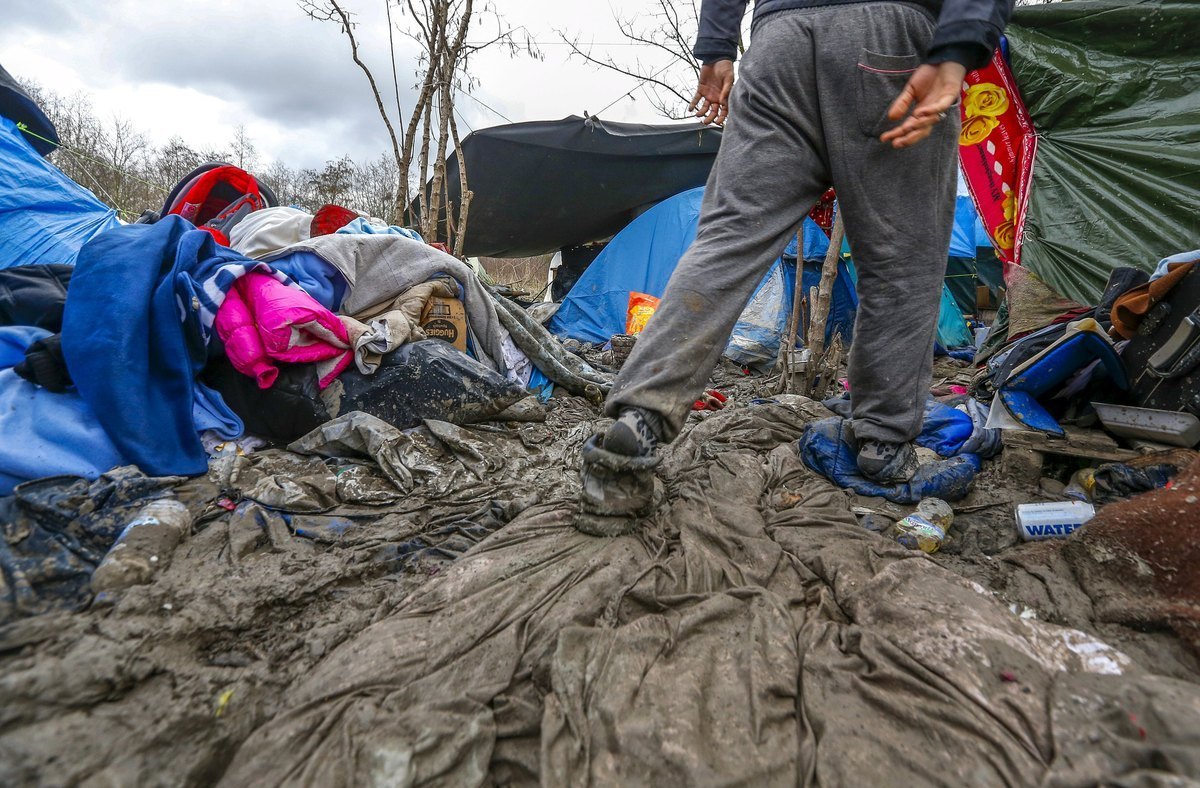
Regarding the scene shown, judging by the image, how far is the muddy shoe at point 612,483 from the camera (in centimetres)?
124

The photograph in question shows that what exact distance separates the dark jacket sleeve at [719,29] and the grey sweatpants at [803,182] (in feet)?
0.43

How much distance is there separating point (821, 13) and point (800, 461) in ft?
4.03

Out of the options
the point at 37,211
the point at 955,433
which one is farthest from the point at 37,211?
the point at 955,433

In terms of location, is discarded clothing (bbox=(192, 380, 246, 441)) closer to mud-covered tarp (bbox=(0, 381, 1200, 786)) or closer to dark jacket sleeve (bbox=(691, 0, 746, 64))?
mud-covered tarp (bbox=(0, 381, 1200, 786))

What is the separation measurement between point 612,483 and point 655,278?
14.7ft

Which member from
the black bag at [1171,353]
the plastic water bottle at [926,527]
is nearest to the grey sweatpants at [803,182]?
the plastic water bottle at [926,527]

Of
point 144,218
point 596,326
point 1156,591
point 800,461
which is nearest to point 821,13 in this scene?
point 800,461

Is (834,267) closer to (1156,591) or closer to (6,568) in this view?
(1156,591)

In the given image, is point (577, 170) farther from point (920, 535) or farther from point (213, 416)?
point (920, 535)

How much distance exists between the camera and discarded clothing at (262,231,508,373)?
263 centimetres

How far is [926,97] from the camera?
3.89 ft

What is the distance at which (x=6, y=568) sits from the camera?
1076mm

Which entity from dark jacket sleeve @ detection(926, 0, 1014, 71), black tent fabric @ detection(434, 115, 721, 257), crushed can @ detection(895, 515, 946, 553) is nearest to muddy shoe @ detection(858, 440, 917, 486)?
crushed can @ detection(895, 515, 946, 553)

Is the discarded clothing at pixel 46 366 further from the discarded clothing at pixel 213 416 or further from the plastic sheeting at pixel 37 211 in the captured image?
the plastic sheeting at pixel 37 211
